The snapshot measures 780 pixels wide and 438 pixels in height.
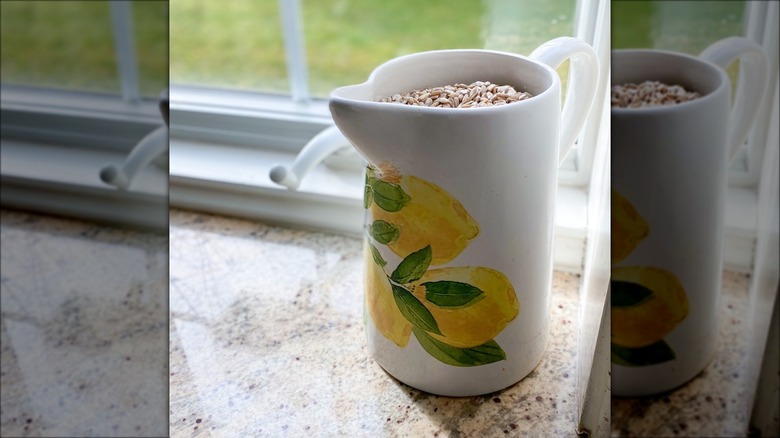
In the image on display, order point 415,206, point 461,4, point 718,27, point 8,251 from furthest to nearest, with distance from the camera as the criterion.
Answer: point 461,4
point 415,206
point 8,251
point 718,27

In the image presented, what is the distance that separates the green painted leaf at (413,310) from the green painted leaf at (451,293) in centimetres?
1

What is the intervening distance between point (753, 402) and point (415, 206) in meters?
0.23

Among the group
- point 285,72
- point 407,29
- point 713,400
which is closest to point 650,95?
point 713,400

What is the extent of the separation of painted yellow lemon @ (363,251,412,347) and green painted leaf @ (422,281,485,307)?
32 mm

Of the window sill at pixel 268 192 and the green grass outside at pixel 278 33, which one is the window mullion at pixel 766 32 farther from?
the window sill at pixel 268 192

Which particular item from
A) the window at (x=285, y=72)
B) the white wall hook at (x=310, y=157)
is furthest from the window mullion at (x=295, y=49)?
the white wall hook at (x=310, y=157)

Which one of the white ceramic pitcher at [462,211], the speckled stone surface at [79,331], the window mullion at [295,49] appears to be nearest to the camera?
the speckled stone surface at [79,331]

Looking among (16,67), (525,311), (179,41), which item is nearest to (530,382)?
(525,311)

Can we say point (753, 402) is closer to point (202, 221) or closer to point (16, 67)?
point (16, 67)

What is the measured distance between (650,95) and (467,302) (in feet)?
0.81

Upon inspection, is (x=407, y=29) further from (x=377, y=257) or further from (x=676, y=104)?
(x=676, y=104)

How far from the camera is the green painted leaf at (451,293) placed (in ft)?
1.47

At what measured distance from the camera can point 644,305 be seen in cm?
25

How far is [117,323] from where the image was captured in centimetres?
32
